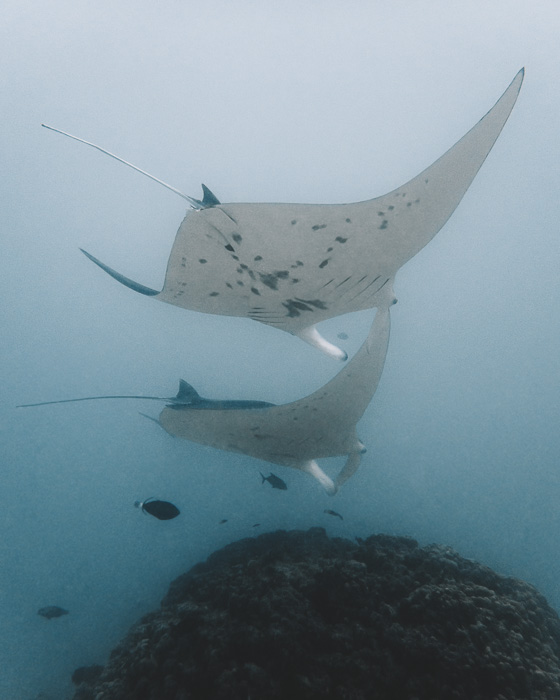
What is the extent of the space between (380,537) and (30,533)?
11.4 m

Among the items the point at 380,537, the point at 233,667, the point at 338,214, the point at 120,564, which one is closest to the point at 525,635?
the point at 380,537

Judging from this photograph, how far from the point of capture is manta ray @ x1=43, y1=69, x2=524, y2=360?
87.4 inches

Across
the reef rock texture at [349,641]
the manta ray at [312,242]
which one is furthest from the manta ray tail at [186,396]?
the reef rock texture at [349,641]

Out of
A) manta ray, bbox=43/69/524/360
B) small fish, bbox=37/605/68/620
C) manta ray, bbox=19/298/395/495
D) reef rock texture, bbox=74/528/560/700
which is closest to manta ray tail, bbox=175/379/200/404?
manta ray, bbox=19/298/395/495

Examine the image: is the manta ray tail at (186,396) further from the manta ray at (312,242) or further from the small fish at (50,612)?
the small fish at (50,612)

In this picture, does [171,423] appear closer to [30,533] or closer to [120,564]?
[120,564]

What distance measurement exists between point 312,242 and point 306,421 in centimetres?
231

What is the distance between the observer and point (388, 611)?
352cm

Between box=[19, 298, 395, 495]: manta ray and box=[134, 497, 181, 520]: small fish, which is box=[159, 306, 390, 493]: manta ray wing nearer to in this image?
box=[19, 298, 395, 495]: manta ray

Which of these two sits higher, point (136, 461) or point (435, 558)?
point (435, 558)

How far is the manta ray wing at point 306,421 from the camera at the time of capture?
3.88 m

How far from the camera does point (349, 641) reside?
3213mm

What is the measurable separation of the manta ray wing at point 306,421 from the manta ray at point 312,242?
860 mm

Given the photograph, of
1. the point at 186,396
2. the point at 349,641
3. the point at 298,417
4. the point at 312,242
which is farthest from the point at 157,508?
the point at 312,242
